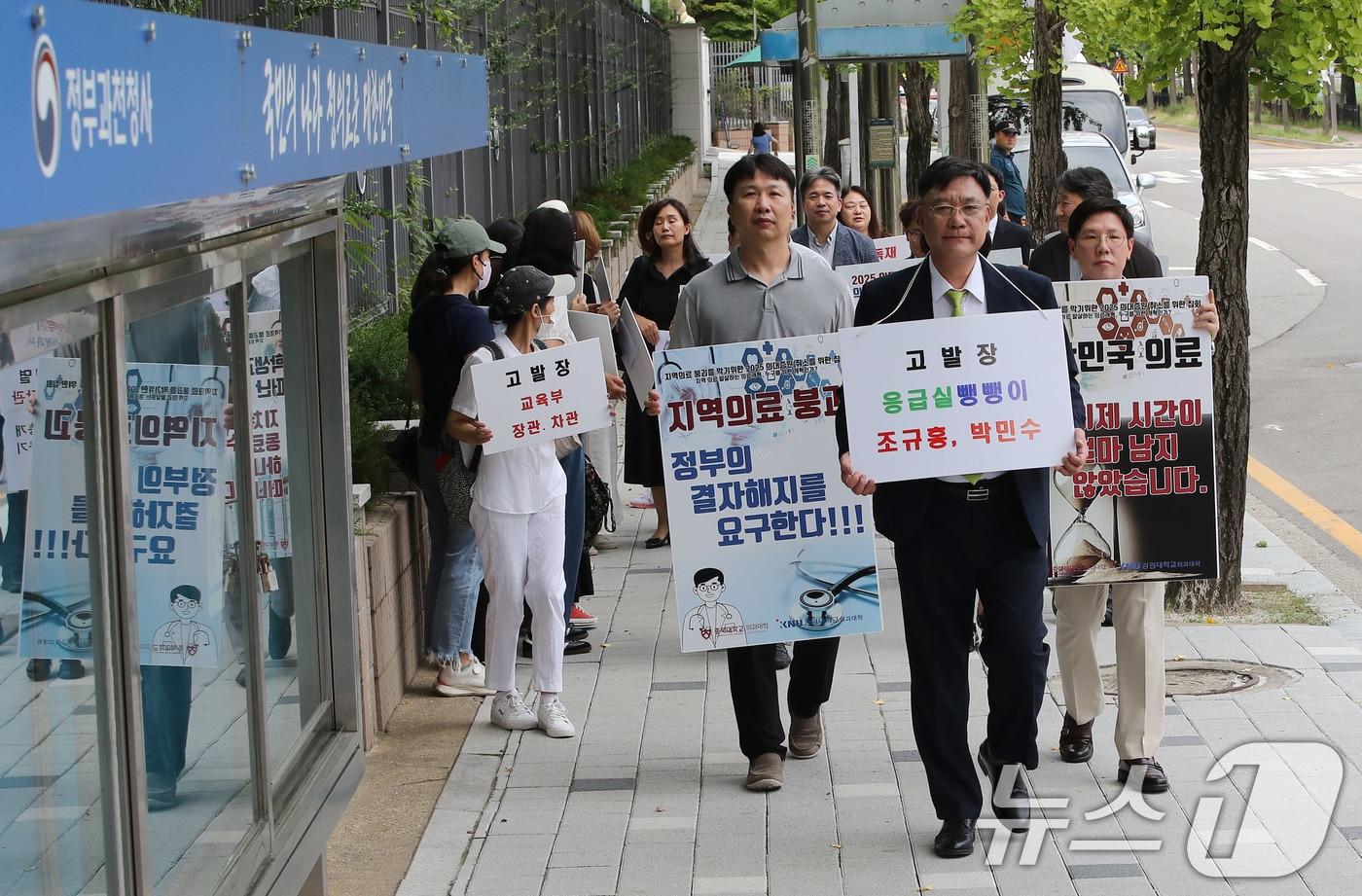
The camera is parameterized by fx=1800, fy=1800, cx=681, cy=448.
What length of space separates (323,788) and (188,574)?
1.07 m

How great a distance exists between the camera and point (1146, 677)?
219 inches

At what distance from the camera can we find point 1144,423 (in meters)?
6.19

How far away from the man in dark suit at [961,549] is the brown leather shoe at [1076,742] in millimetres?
699

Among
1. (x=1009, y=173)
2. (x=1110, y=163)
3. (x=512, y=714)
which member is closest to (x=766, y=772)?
(x=512, y=714)

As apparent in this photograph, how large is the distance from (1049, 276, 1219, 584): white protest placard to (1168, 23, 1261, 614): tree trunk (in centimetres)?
167

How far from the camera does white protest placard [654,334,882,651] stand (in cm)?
567

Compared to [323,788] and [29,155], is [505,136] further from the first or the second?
[29,155]

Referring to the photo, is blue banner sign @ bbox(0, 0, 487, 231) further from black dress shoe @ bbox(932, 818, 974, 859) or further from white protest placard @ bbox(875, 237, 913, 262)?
white protest placard @ bbox(875, 237, 913, 262)

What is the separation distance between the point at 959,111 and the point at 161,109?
1700 centimetres

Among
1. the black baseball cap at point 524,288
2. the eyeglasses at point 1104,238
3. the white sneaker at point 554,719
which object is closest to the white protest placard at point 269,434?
the black baseball cap at point 524,288

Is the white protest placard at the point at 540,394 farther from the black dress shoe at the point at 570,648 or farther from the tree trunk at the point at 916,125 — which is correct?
the tree trunk at the point at 916,125

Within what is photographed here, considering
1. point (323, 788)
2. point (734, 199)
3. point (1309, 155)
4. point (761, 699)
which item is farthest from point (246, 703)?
point (1309, 155)

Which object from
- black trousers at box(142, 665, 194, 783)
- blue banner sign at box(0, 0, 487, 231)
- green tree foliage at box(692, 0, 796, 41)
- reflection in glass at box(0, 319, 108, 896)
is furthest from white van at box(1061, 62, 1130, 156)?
green tree foliage at box(692, 0, 796, 41)

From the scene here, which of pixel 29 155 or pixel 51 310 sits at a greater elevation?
pixel 29 155
